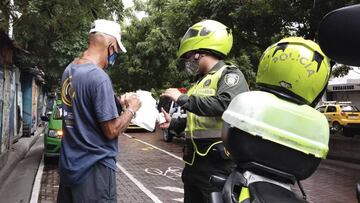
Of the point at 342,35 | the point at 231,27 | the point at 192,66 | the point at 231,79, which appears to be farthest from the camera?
the point at 231,27

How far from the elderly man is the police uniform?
0.47m

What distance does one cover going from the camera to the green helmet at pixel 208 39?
3.13 meters

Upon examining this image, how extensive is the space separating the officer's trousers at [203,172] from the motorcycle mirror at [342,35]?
1619 mm

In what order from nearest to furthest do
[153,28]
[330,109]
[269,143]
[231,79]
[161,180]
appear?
[269,143], [231,79], [161,180], [153,28], [330,109]

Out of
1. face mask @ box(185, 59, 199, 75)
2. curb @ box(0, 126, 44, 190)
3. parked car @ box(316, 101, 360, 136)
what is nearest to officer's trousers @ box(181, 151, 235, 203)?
face mask @ box(185, 59, 199, 75)

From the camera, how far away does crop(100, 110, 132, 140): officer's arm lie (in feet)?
9.59

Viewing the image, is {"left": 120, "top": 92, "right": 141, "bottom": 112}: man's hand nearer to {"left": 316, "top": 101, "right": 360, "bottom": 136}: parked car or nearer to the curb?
the curb

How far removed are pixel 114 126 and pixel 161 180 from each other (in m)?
6.53

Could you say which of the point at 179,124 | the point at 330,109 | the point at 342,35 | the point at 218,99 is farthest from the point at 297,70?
the point at 330,109

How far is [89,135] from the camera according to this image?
2965mm

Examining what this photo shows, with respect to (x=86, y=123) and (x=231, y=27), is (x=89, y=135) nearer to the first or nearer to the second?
(x=86, y=123)

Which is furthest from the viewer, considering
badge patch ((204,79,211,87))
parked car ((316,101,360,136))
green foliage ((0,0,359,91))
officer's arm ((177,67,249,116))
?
parked car ((316,101,360,136))

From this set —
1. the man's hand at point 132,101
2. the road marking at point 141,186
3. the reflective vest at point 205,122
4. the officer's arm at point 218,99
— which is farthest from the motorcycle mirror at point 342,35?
the road marking at point 141,186

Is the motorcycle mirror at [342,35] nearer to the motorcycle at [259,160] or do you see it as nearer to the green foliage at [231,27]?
the motorcycle at [259,160]
